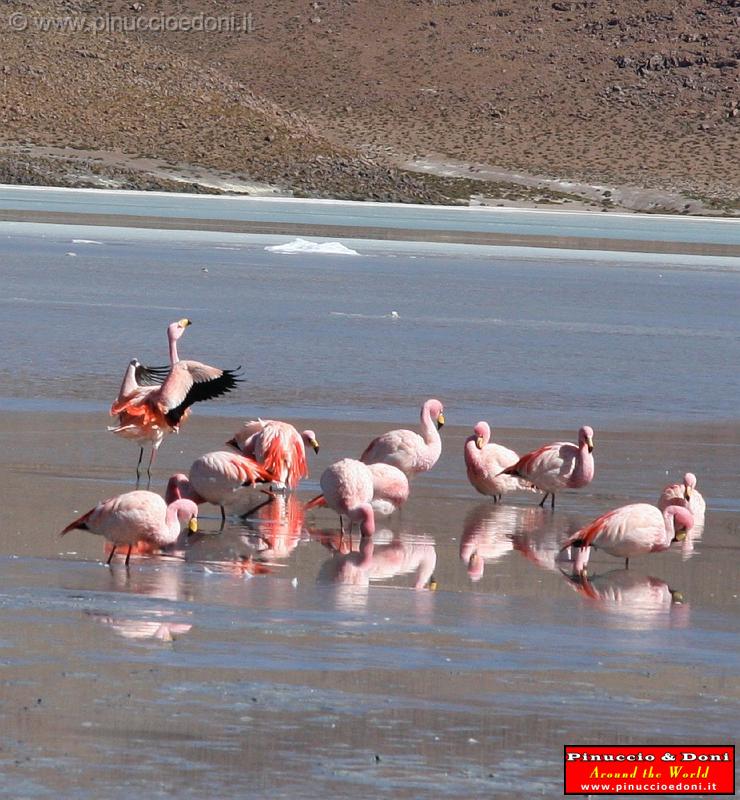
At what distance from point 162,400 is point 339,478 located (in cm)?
209

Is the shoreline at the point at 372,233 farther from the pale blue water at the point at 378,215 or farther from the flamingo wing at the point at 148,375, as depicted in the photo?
the flamingo wing at the point at 148,375

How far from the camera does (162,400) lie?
10586mm

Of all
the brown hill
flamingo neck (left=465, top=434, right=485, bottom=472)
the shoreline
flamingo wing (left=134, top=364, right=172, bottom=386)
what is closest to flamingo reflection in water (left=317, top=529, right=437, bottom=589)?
flamingo neck (left=465, top=434, right=485, bottom=472)

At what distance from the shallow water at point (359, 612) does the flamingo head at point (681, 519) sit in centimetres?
16

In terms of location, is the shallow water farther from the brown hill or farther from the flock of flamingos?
the brown hill

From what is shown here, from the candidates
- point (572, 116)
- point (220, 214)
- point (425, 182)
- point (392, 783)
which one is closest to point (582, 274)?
→ point (220, 214)

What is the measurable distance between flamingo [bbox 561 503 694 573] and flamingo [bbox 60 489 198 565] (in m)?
1.89

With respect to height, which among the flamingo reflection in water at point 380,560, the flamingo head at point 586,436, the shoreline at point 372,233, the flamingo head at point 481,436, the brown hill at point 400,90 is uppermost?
the brown hill at point 400,90

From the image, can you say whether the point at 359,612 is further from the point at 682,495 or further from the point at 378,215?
the point at 378,215

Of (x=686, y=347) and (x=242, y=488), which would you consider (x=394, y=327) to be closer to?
(x=686, y=347)

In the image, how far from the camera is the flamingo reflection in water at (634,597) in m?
7.25

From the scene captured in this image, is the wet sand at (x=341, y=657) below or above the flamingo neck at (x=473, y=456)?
below

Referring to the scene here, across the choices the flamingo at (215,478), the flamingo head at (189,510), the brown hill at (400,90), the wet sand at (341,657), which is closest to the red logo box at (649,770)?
the wet sand at (341,657)

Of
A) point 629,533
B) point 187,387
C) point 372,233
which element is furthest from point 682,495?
point 372,233
